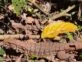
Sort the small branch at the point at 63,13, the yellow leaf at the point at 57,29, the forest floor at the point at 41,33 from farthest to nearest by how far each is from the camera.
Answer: the small branch at the point at 63,13, the yellow leaf at the point at 57,29, the forest floor at the point at 41,33

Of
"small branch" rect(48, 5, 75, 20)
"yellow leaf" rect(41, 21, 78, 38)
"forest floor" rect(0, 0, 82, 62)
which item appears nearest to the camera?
"forest floor" rect(0, 0, 82, 62)

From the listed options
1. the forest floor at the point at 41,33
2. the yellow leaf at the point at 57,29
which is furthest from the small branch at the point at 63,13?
the yellow leaf at the point at 57,29

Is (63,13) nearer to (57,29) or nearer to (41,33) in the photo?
(57,29)

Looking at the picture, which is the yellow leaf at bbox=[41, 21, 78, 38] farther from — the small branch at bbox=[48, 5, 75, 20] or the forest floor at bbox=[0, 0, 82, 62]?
the small branch at bbox=[48, 5, 75, 20]

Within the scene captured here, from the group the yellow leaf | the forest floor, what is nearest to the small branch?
the forest floor

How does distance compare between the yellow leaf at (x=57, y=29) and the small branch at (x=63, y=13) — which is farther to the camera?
the small branch at (x=63, y=13)

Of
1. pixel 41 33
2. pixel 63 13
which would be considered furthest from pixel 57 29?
pixel 63 13

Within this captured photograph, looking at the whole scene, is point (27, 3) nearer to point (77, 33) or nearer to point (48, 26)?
point (48, 26)

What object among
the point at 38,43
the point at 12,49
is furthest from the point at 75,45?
the point at 12,49

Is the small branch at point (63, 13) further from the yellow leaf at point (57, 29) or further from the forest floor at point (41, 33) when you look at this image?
the yellow leaf at point (57, 29)
